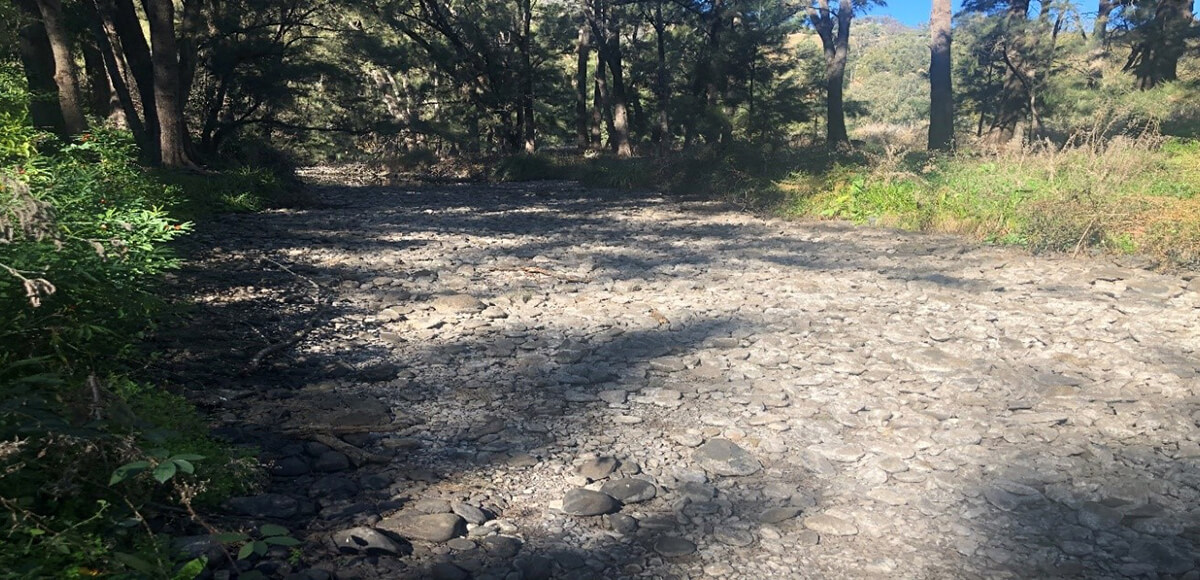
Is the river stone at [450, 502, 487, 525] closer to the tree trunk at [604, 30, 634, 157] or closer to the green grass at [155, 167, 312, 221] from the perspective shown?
the green grass at [155, 167, 312, 221]

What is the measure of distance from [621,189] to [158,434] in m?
15.5

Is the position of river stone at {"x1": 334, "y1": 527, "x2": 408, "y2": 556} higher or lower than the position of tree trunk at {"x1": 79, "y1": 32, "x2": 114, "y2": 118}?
lower

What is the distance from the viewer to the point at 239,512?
3014mm

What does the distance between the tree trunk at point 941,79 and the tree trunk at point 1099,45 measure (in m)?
12.2

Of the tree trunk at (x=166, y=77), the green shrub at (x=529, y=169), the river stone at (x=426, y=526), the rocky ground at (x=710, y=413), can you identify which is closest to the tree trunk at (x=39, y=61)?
the tree trunk at (x=166, y=77)

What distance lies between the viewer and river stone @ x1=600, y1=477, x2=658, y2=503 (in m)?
3.45

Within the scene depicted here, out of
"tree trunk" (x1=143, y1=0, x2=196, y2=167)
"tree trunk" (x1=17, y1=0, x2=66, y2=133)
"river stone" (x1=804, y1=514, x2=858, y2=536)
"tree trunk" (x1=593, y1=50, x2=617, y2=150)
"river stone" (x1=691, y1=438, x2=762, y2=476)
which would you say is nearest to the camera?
"river stone" (x1=804, y1=514, x2=858, y2=536)

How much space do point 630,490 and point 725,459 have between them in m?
0.56

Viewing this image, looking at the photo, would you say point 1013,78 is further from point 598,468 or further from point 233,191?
point 598,468

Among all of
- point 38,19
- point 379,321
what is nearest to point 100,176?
point 379,321

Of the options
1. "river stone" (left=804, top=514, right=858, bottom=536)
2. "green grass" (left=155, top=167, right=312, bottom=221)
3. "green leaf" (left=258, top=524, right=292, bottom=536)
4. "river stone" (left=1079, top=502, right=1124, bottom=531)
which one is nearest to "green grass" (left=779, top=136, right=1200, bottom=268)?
"river stone" (left=1079, top=502, right=1124, bottom=531)

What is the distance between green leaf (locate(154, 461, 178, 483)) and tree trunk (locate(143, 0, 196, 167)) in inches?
493

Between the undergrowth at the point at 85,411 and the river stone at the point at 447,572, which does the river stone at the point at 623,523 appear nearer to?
the river stone at the point at 447,572

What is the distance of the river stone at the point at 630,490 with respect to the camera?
3.45 m
